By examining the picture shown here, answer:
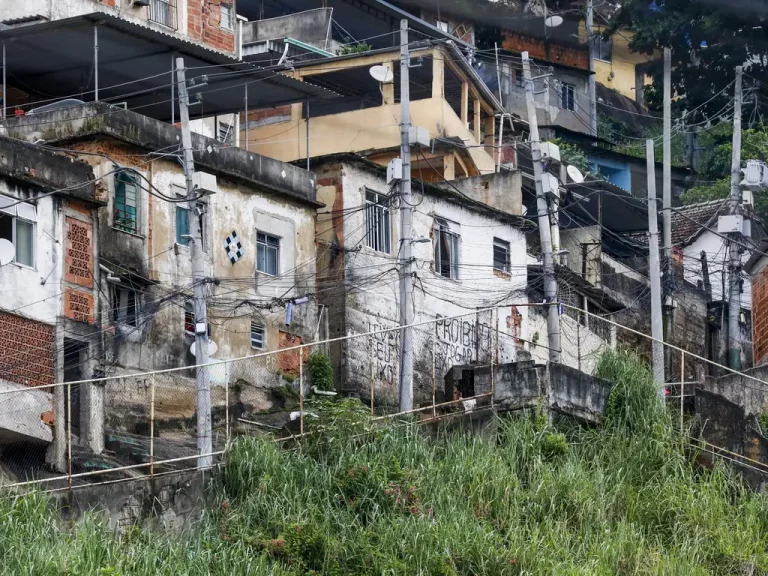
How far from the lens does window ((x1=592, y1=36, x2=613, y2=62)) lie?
60.2 meters

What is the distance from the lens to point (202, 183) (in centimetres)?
2895

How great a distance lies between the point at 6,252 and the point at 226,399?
469 cm

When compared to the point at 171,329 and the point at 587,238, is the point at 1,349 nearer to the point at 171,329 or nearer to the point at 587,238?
the point at 171,329

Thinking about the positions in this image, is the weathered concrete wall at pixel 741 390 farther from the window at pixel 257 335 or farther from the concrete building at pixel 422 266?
the window at pixel 257 335

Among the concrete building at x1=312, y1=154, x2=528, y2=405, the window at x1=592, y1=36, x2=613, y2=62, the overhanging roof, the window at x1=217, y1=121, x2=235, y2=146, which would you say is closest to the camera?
the concrete building at x1=312, y1=154, x2=528, y2=405

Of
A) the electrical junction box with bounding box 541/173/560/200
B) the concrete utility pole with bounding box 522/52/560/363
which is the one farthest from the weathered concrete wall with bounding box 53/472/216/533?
the electrical junction box with bounding box 541/173/560/200

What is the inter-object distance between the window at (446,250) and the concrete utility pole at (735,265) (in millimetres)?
6157

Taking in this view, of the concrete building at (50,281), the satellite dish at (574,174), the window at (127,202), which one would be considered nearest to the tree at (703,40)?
the satellite dish at (574,174)

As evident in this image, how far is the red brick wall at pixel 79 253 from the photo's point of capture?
2962 cm

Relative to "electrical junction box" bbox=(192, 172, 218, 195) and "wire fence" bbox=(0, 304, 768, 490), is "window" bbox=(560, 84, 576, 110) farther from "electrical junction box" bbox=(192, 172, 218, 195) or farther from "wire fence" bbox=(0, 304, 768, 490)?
"electrical junction box" bbox=(192, 172, 218, 195)

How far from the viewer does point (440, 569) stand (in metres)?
23.6

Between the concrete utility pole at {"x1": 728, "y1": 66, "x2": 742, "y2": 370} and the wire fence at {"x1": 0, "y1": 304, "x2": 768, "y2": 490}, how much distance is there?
658 centimetres

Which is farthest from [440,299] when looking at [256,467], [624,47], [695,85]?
[624,47]

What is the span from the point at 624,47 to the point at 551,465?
121 feet
